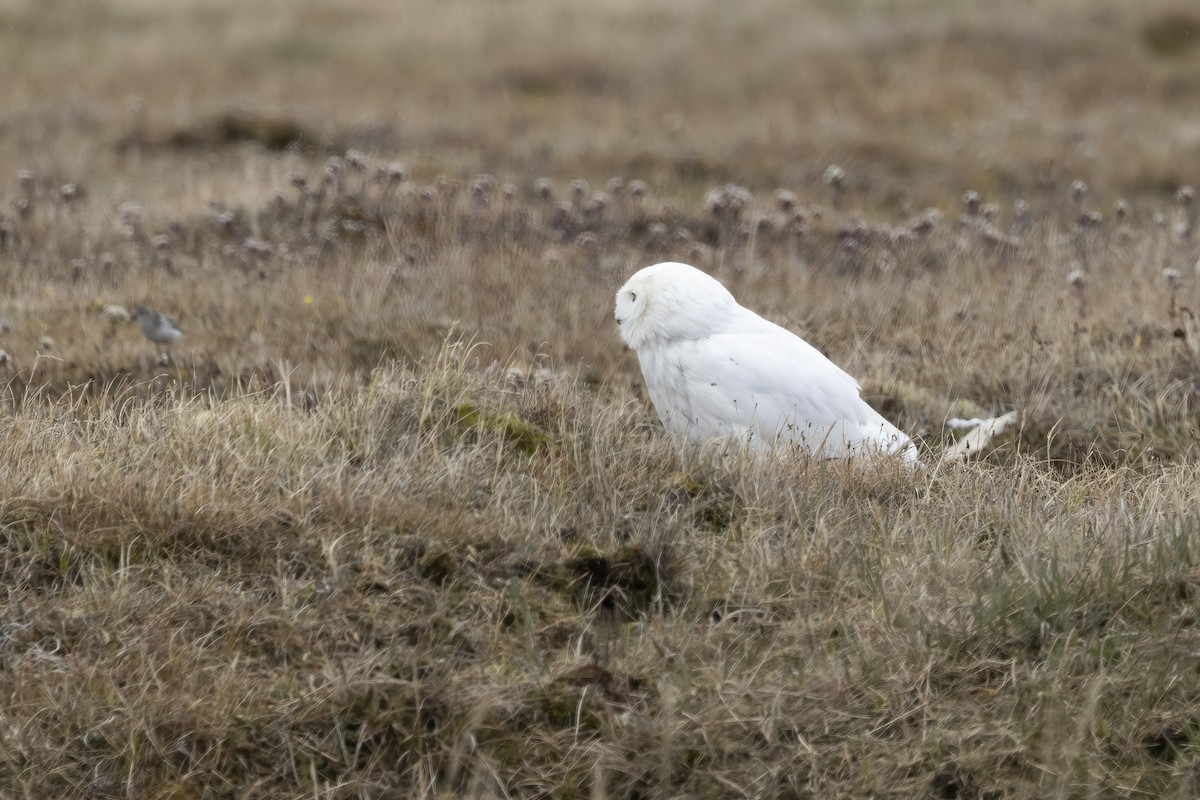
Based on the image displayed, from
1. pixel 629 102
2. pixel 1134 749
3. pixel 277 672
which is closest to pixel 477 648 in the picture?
pixel 277 672

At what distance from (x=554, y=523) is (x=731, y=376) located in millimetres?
1084

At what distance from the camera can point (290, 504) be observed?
11.3 feet

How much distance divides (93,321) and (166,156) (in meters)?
5.73

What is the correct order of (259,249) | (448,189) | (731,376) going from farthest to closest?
(448,189) < (259,249) < (731,376)

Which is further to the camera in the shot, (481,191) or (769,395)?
(481,191)

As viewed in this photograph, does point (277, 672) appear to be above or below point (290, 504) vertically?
below

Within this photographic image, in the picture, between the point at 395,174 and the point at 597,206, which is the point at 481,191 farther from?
the point at 597,206

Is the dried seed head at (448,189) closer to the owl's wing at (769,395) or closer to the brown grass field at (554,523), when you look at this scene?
the brown grass field at (554,523)

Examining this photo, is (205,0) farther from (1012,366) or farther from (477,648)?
(477,648)

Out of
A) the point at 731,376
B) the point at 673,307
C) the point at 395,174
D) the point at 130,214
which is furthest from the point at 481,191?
the point at 731,376

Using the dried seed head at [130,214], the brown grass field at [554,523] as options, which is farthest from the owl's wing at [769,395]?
the dried seed head at [130,214]

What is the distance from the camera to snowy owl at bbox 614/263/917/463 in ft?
14.3

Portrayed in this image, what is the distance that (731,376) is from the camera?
4359mm

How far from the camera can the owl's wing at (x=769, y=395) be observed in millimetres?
4348
